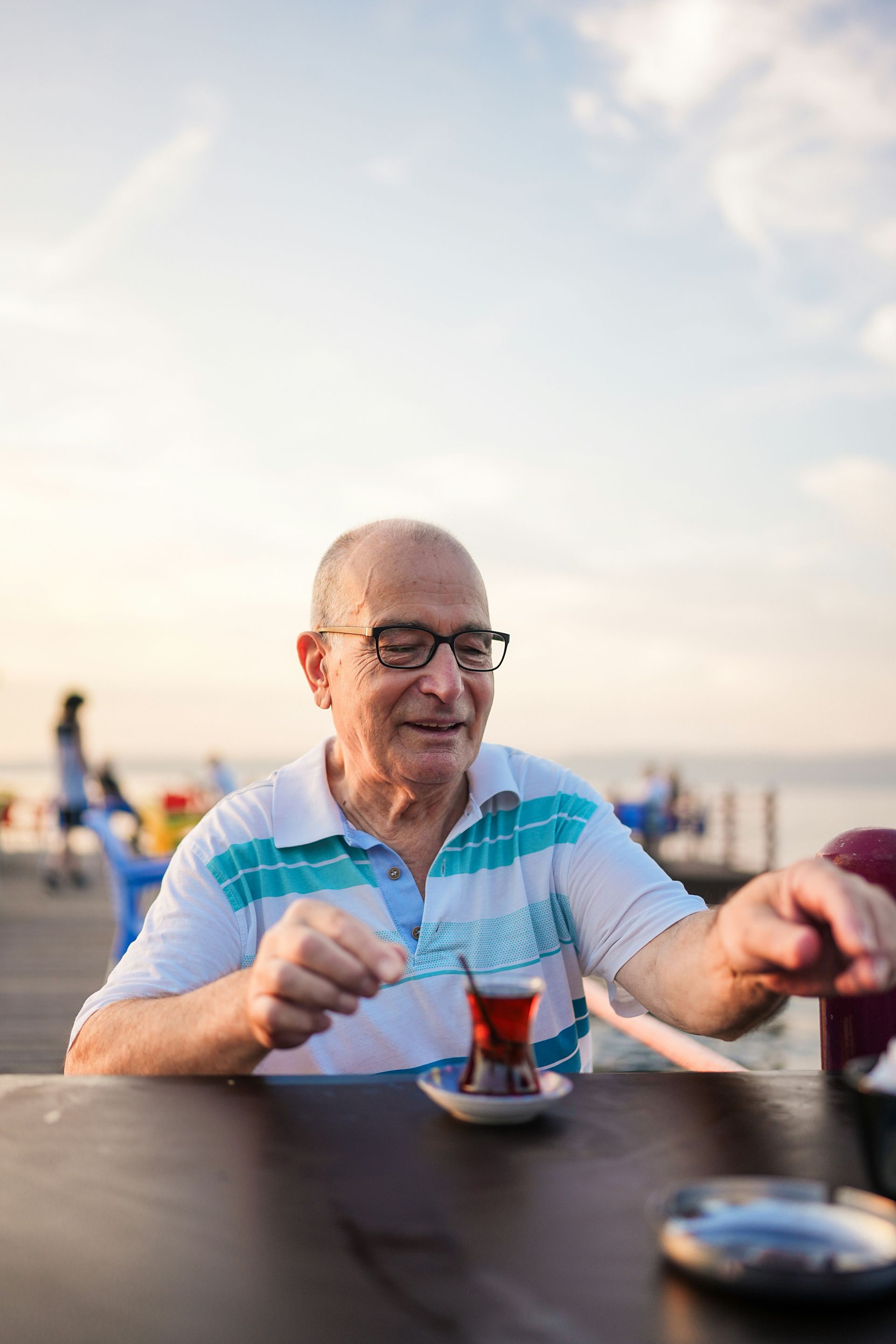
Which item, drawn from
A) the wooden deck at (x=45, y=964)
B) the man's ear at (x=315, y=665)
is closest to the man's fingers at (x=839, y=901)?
the man's ear at (x=315, y=665)

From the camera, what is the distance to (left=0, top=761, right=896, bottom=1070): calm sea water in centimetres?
593

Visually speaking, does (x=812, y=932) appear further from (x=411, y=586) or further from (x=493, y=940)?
(x=411, y=586)

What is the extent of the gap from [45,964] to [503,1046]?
732cm

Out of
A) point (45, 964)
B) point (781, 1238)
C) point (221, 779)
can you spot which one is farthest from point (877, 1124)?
point (221, 779)

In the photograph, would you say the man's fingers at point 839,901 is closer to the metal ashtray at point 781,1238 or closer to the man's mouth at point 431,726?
the metal ashtray at point 781,1238

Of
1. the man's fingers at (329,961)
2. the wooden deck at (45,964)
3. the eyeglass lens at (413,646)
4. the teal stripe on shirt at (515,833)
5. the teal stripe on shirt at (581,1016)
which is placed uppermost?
the eyeglass lens at (413,646)

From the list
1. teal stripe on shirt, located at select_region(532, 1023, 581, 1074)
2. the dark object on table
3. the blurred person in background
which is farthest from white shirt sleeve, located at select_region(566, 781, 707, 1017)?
the blurred person in background

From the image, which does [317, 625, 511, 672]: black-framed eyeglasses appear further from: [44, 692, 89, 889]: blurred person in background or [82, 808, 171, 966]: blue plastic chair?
[44, 692, 89, 889]: blurred person in background

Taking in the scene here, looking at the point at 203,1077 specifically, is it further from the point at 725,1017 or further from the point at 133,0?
the point at 133,0

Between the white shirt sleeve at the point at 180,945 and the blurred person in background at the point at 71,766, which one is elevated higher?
the blurred person in background at the point at 71,766

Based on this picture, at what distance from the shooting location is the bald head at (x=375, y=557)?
176 centimetres

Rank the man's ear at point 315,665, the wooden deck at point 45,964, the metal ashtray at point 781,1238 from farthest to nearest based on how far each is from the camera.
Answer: the wooden deck at point 45,964 → the man's ear at point 315,665 → the metal ashtray at point 781,1238

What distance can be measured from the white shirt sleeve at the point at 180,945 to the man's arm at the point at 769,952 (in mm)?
640

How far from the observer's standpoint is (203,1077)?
3.70 feet
